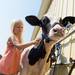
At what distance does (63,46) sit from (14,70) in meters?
0.42

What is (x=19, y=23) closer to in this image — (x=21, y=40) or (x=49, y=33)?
(x=21, y=40)

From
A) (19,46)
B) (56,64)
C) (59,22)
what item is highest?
(59,22)

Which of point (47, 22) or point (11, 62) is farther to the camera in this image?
point (11, 62)

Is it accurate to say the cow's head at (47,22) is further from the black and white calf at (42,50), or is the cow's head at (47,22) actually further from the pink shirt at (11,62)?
the pink shirt at (11,62)

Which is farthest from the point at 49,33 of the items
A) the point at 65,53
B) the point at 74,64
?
the point at 65,53

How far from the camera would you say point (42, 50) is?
1554mm

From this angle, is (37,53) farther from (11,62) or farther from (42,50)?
(11,62)

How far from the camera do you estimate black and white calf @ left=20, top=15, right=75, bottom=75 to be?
1536 mm

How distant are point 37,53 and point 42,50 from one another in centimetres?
3

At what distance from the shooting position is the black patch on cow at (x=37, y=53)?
1559mm

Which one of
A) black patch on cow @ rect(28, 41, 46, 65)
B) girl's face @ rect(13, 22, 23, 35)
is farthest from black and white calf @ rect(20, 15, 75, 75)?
girl's face @ rect(13, 22, 23, 35)

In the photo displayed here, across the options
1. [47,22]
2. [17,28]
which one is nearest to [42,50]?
[47,22]

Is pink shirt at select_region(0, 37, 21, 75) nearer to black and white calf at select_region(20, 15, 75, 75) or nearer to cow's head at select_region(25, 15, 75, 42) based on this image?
black and white calf at select_region(20, 15, 75, 75)

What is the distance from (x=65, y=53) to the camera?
194 centimetres
